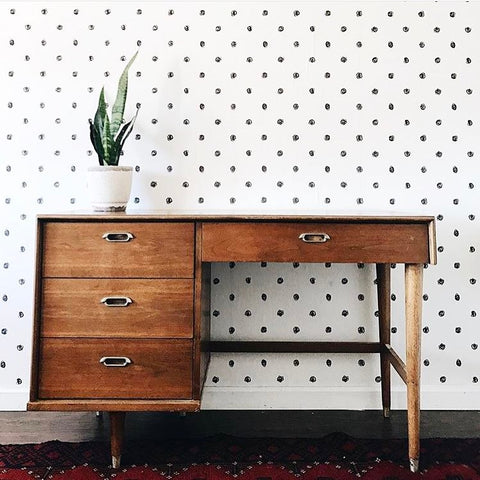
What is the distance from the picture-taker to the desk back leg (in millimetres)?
1911

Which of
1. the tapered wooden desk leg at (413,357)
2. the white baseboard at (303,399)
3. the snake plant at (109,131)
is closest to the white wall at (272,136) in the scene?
the white baseboard at (303,399)

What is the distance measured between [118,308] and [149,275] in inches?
5.3

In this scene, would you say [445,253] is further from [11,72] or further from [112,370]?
[11,72]

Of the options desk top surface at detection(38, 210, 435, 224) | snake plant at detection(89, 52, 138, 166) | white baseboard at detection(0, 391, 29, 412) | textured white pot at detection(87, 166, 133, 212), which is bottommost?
white baseboard at detection(0, 391, 29, 412)

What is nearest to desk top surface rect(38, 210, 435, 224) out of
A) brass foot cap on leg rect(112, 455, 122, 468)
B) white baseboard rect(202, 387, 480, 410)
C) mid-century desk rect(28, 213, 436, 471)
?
mid-century desk rect(28, 213, 436, 471)

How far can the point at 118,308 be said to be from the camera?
152cm

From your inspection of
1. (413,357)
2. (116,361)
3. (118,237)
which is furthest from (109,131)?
(413,357)

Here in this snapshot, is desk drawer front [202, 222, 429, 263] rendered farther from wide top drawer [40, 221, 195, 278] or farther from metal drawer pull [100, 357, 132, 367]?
metal drawer pull [100, 357, 132, 367]

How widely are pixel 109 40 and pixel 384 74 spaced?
1.10 m

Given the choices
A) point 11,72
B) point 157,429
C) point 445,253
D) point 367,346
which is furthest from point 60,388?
point 445,253

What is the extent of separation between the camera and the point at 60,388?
1.51 meters

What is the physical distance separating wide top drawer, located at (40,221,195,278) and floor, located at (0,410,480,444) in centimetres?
66

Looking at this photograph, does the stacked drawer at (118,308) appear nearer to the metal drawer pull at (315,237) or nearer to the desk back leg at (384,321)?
the metal drawer pull at (315,237)

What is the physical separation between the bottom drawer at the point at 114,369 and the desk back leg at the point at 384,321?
0.80 m
